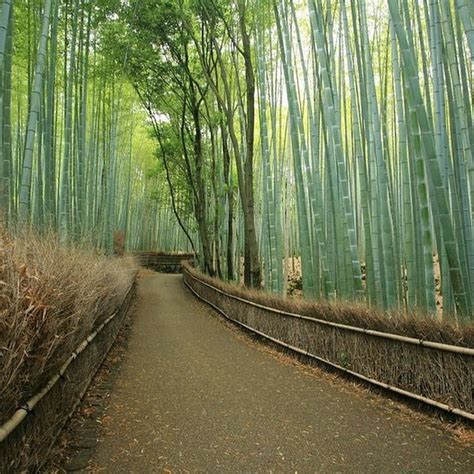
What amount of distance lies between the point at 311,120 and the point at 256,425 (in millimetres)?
4204

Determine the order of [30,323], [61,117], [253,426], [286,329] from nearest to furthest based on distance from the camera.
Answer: [30,323] → [253,426] → [286,329] → [61,117]

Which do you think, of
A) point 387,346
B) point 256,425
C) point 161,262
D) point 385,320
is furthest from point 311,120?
point 161,262

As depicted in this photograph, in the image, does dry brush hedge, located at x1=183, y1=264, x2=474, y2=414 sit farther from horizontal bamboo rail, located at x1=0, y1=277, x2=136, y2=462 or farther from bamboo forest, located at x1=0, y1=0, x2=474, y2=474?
horizontal bamboo rail, located at x1=0, y1=277, x2=136, y2=462

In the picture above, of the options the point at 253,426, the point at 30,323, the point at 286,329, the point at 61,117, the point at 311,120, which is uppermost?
the point at 61,117

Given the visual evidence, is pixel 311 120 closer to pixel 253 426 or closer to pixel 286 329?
pixel 286 329

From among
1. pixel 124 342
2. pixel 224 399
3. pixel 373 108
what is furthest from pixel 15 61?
pixel 224 399

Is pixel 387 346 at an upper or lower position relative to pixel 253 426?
upper

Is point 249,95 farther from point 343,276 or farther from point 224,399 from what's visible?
point 224,399

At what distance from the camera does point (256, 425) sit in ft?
8.87

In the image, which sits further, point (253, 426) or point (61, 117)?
point (61, 117)

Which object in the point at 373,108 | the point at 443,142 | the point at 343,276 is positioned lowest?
the point at 343,276

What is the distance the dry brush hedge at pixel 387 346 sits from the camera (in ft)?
8.39

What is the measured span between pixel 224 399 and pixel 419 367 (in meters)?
1.43

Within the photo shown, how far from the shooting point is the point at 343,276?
495 centimetres
